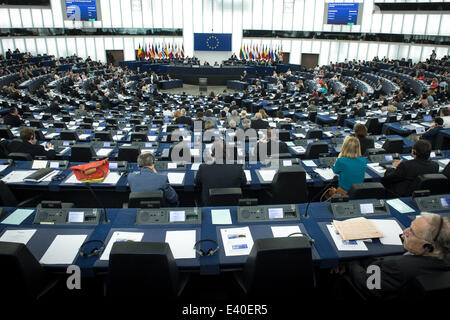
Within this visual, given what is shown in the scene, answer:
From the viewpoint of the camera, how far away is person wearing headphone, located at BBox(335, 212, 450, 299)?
7.26 feet

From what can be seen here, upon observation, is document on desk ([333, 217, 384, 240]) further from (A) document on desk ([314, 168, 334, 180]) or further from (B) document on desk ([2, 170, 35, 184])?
(B) document on desk ([2, 170, 35, 184])

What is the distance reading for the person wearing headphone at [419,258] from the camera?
221cm

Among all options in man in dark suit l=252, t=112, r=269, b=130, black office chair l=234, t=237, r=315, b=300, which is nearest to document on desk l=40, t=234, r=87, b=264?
black office chair l=234, t=237, r=315, b=300

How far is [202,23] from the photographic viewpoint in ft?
99.0

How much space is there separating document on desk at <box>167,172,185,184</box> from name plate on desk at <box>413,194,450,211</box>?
114 inches

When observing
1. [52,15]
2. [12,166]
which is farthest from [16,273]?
[52,15]

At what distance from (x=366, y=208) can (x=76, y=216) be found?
300 centimetres

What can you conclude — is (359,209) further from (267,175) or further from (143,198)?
(143,198)

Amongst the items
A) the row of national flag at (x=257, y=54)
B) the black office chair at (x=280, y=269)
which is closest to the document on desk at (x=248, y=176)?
the black office chair at (x=280, y=269)

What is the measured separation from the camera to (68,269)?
2.43 m
